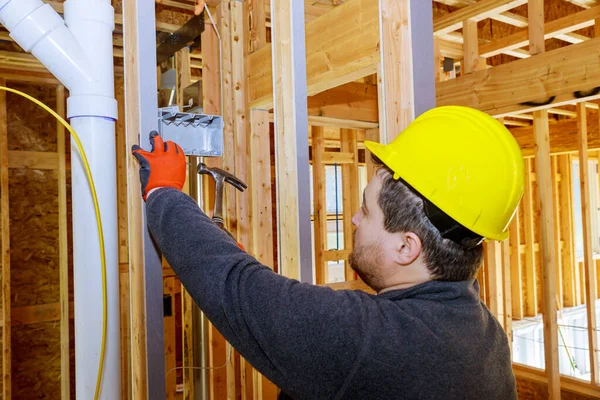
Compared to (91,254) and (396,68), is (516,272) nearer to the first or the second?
(396,68)

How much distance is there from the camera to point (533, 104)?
8.80ft

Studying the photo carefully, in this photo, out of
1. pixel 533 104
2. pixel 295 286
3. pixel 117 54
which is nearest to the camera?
pixel 295 286

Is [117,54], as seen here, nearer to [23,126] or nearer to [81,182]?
[23,126]

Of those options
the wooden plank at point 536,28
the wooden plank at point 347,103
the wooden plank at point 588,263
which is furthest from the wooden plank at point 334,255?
the wooden plank at point 536,28

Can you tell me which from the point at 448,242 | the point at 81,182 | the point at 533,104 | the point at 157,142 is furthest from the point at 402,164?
the point at 533,104

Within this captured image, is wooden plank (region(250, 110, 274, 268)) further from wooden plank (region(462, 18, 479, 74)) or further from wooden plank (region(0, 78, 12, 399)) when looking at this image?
wooden plank (region(0, 78, 12, 399))

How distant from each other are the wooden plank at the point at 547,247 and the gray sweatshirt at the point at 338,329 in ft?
9.31

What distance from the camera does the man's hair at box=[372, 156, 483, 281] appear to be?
0.95 m

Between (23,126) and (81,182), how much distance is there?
310cm

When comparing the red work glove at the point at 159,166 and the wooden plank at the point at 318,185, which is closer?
the red work glove at the point at 159,166

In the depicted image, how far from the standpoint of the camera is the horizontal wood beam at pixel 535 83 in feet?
7.95

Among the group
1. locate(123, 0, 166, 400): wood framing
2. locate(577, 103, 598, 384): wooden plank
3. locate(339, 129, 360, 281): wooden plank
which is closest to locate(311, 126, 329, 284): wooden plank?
locate(339, 129, 360, 281): wooden plank

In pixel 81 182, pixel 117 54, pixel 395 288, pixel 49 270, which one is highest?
pixel 117 54

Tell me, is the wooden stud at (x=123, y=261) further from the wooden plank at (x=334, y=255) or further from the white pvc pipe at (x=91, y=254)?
the white pvc pipe at (x=91, y=254)
